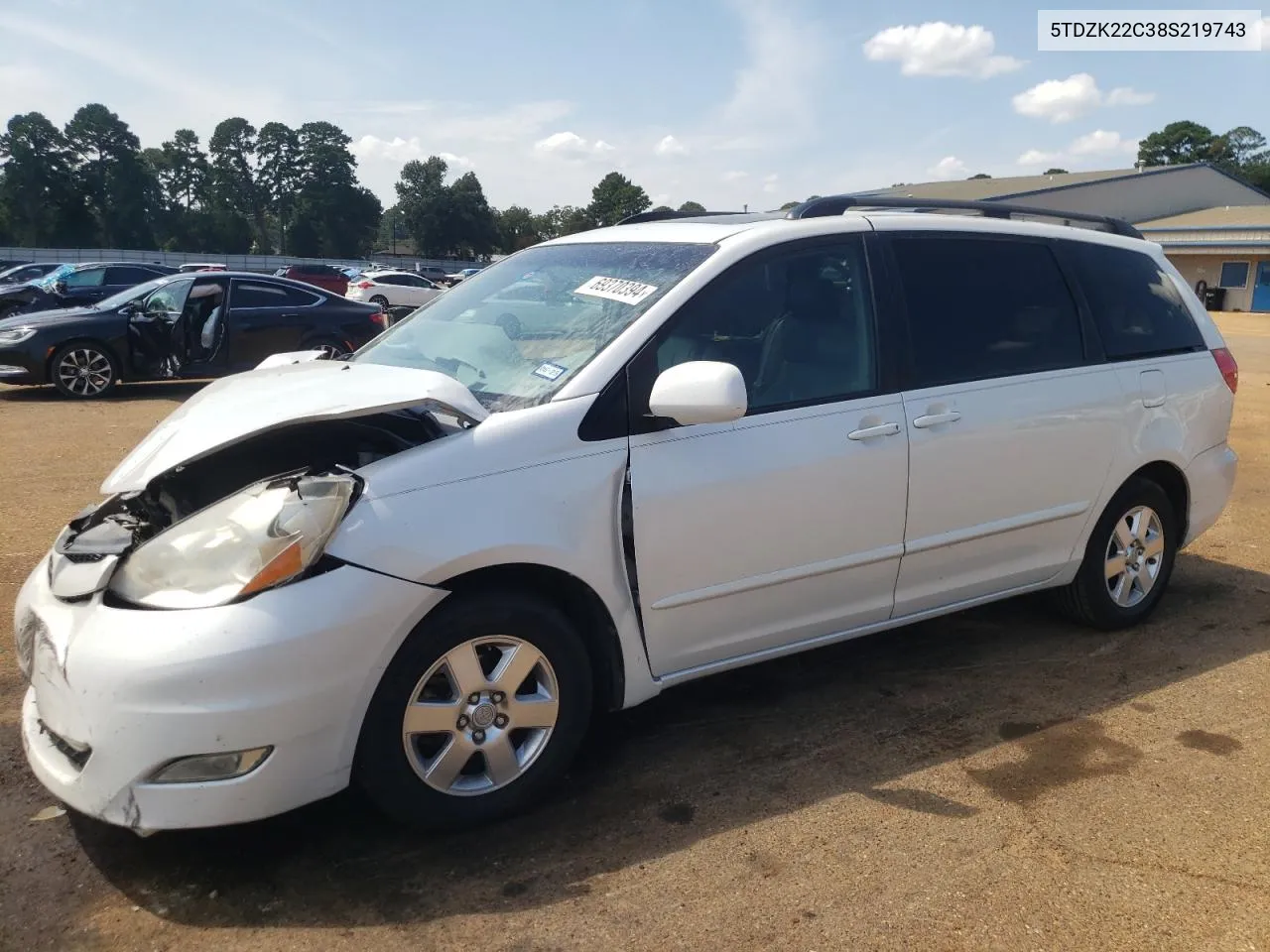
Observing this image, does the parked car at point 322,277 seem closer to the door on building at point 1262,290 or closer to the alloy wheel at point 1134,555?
the alloy wheel at point 1134,555

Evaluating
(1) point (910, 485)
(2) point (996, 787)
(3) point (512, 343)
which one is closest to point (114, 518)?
(3) point (512, 343)

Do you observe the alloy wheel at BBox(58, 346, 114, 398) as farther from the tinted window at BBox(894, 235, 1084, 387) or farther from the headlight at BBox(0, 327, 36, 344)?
the tinted window at BBox(894, 235, 1084, 387)

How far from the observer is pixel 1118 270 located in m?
4.59

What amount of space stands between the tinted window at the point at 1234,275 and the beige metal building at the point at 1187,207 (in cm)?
4

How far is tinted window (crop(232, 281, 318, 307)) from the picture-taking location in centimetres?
1159

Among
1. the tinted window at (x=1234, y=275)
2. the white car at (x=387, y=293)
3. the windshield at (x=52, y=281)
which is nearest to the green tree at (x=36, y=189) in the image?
the white car at (x=387, y=293)

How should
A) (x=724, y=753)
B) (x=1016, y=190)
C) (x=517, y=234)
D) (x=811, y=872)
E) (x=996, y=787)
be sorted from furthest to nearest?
(x=517, y=234)
(x=1016, y=190)
(x=724, y=753)
(x=996, y=787)
(x=811, y=872)

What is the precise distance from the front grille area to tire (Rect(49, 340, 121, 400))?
9848mm

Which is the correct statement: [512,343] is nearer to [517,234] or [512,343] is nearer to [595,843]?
[595,843]

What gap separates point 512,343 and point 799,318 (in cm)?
100

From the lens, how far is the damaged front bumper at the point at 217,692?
8.04 feet

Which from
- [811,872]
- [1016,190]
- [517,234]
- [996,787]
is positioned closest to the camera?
[811,872]

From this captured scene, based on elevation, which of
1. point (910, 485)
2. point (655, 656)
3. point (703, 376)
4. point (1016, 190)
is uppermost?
point (1016, 190)

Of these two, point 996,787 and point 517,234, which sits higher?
point 517,234
